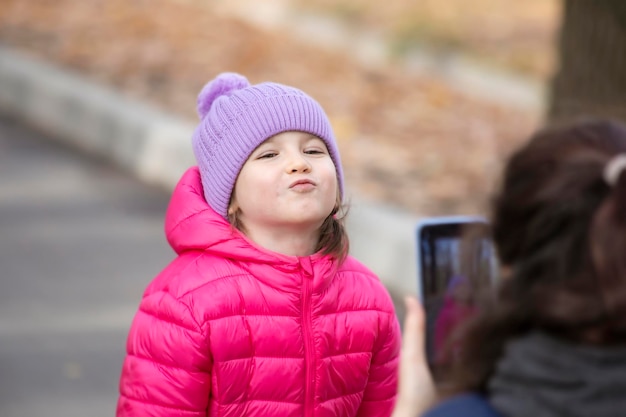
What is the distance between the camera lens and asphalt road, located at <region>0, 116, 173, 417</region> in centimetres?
479

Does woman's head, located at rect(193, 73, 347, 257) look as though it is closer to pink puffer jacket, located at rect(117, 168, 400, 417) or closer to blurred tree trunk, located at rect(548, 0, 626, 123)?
pink puffer jacket, located at rect(117, 168, 400, 417)

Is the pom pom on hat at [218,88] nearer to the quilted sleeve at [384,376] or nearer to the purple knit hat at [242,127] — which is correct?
the purple knit hat at [242,127]

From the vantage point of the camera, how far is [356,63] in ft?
37.3

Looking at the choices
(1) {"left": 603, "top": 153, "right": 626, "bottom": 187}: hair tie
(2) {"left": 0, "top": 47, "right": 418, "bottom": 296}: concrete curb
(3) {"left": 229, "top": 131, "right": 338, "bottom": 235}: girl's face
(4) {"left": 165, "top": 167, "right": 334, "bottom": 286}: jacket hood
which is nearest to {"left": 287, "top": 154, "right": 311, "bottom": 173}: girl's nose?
(3) {"left": 229, "top": 131, "right": 338, "bottom": 235}: girl's face

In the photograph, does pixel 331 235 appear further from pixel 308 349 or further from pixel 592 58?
pixel 592 58

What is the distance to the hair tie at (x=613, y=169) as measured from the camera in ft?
5.33

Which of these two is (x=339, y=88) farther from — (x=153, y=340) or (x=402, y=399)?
(x=402, y=399)

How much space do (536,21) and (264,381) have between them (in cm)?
1275

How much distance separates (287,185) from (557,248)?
1085 millimetres

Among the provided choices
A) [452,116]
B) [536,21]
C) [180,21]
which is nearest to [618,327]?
[452,116]

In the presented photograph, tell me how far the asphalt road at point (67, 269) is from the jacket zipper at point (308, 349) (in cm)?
208

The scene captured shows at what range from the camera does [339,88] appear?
10055mm

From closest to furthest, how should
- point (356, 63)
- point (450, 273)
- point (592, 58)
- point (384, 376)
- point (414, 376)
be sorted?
point (414, 376), point (450, 273), point (384, 376), point (592, 58), point (356, 63)

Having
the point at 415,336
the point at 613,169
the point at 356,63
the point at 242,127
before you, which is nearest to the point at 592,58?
the point at 242,127
